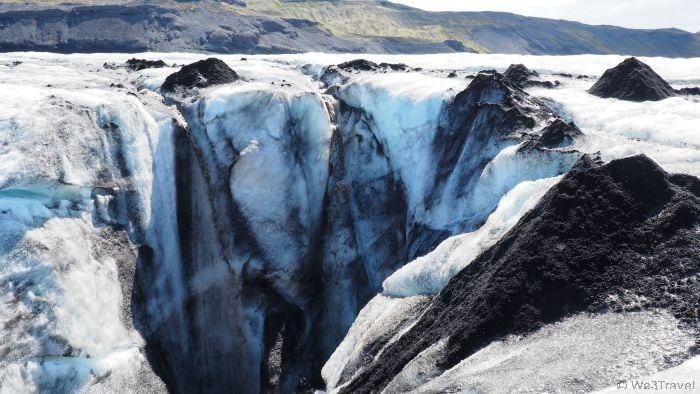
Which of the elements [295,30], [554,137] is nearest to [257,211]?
[554,137]

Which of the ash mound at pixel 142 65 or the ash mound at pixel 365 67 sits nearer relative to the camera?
the ash mound at pixel 365 67

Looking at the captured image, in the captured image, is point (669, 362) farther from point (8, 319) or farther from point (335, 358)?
point (8, 319)

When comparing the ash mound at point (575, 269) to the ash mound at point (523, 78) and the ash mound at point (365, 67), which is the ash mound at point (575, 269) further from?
the ash mound at point (365, 67)

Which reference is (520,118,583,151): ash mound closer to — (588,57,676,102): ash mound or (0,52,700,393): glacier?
(0,52,700,393): glacier

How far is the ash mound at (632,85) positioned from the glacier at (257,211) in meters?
0.95

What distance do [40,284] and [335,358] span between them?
787 cm

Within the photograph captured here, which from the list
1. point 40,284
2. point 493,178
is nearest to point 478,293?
point 493,178

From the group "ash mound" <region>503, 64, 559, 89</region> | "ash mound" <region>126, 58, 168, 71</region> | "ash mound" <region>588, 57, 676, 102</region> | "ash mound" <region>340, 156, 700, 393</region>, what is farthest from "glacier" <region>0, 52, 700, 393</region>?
"ash mound" <region>126, 58, 168, 71</region>

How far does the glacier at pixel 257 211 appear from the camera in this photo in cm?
1403

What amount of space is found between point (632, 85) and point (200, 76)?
18.4 metres

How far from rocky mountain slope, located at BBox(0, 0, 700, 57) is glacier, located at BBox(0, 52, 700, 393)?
59.4 metres

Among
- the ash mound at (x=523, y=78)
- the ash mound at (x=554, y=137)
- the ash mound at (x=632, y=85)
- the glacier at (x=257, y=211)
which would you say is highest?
the ash mound at (x=632, y=85)

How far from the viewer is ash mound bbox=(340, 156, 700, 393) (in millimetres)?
10039

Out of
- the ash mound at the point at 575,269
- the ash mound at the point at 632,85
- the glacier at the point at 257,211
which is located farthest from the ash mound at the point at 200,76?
the ash mound at the point at 632,85
